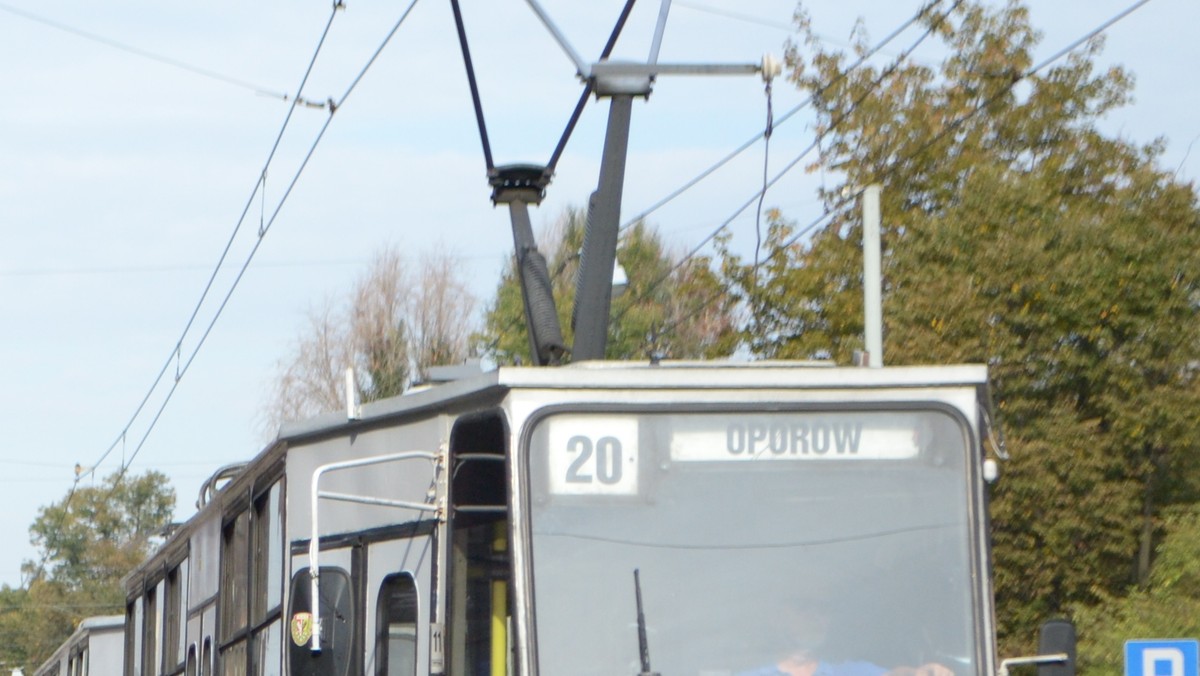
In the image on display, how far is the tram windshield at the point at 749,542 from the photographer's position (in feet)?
18.7

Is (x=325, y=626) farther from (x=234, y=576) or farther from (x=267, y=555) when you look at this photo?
(x=234, y=576)

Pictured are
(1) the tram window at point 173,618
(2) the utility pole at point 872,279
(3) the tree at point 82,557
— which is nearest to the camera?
(1) the tram window at point 173,618

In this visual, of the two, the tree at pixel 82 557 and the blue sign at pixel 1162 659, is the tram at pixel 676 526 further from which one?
the tree at pixel 82 557

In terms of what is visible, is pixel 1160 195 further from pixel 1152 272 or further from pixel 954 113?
pixel 954 113

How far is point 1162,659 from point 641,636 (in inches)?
155

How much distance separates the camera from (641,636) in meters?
5.66

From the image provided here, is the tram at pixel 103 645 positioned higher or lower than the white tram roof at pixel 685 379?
lower

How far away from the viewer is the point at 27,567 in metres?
87.2

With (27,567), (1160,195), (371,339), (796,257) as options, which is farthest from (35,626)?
(1160,195)


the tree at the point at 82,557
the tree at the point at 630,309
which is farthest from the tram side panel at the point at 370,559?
the tree at the point at 82,557

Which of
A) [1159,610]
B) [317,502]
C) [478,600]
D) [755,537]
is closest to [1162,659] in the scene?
[755,537]

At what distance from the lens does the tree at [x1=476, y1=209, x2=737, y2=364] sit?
40.3m

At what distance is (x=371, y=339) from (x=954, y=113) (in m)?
20.6

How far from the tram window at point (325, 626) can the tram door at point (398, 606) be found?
206mm
